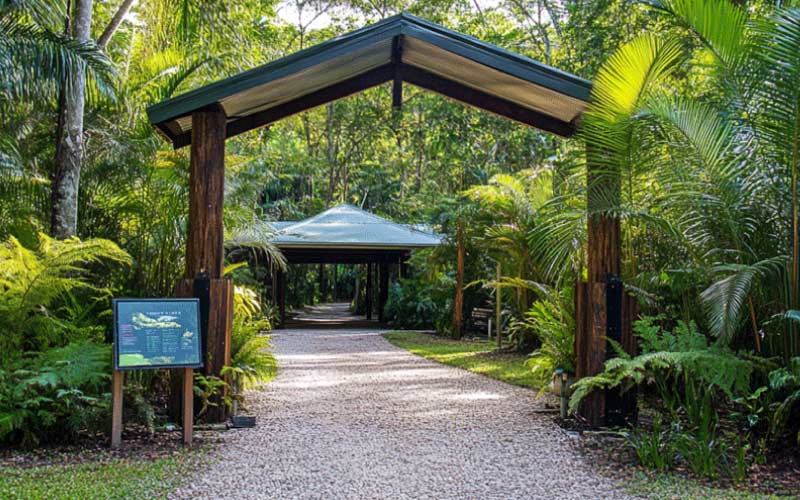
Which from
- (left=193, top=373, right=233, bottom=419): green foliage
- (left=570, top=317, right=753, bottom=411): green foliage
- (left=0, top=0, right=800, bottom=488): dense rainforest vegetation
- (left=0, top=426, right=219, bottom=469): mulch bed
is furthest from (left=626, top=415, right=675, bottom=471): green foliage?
(left=193, top=373, right=233, bottom=419): green foliage

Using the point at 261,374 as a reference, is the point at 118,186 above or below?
above

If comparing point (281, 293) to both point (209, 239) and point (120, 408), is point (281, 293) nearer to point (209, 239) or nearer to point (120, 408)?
point (209, 239)

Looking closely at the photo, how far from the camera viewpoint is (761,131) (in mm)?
6086

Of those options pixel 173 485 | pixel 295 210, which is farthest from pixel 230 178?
pixel 295 210

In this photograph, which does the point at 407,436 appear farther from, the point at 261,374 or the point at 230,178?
the point at 230,178

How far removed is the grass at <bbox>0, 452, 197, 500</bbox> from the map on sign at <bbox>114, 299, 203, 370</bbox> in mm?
748

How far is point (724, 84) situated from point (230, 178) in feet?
24.8

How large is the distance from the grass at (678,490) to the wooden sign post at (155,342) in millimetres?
3442

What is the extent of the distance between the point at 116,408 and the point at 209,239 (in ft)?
5.51

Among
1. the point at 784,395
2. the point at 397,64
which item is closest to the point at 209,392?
the point at 397,64

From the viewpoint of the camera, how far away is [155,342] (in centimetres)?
584

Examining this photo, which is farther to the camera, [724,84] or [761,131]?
[724,84]

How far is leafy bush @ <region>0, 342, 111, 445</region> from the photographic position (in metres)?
5.59

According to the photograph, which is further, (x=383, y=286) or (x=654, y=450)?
(x=383, y=286)
